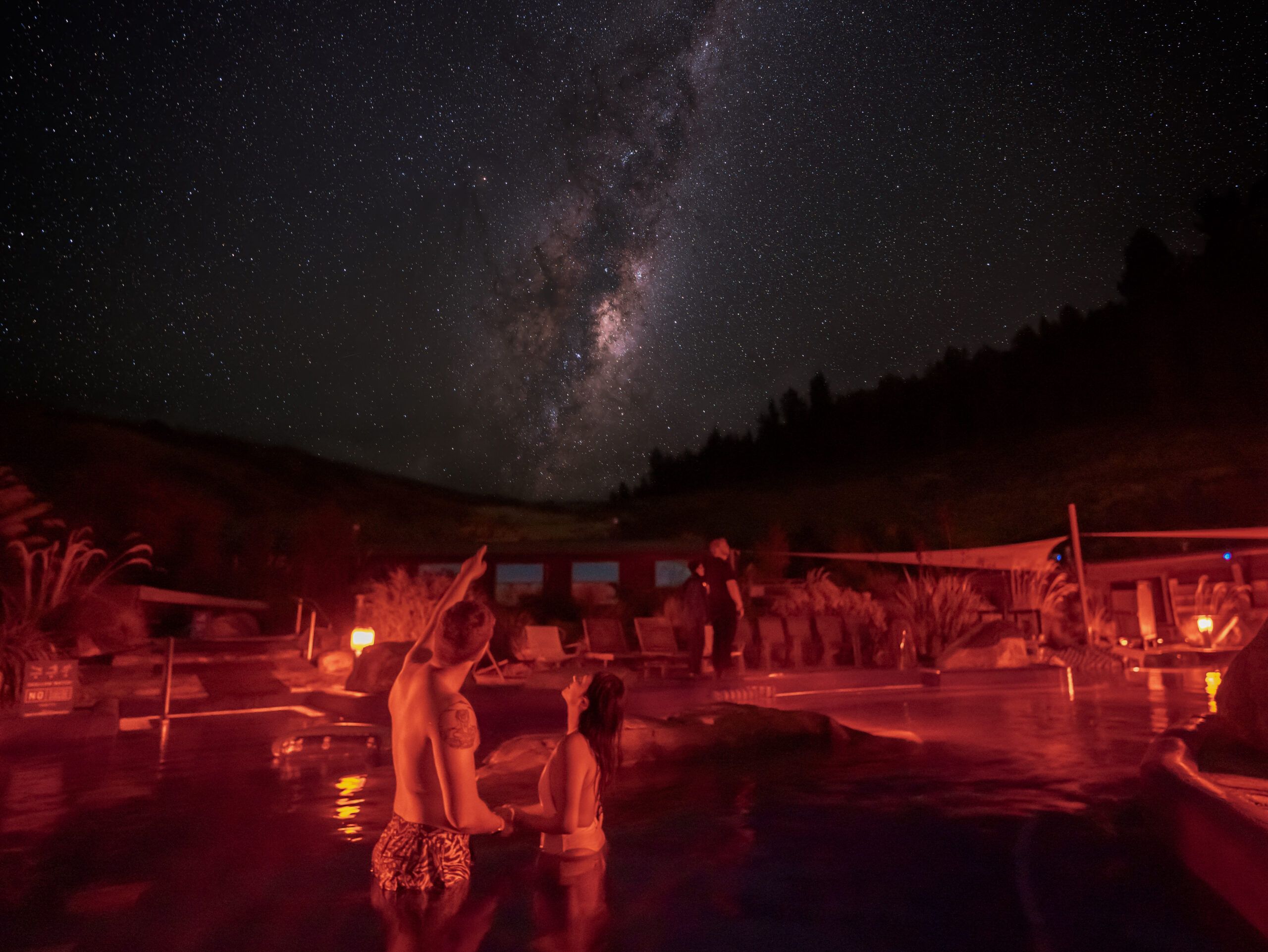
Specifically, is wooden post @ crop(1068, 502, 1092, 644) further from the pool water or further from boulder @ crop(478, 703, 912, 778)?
the pool water

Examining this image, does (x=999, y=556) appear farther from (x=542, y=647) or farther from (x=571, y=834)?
(x=571, y=834)

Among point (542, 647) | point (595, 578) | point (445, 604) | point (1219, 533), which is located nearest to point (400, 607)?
point (542, 647)

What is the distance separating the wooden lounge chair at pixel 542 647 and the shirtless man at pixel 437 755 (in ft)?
31.1

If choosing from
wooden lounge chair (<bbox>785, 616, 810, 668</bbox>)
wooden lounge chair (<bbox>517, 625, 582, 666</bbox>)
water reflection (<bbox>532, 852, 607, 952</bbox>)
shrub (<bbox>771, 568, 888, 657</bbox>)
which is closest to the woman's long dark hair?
water reflection (<bbox>532, 852, 607, 952</bbox>)

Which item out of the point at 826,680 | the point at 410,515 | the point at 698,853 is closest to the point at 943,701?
the point at 826,680

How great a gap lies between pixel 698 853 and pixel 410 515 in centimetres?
6645

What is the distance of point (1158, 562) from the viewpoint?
62.4 ft

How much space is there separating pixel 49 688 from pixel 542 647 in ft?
20.4

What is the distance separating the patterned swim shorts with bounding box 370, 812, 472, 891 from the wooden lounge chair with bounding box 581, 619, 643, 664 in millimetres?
10095

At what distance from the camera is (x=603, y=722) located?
123 inches

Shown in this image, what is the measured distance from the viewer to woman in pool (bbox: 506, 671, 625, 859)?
3.09 meters

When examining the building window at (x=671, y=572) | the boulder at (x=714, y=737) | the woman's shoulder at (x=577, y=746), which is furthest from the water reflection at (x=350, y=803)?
the building window at (x=671, y=572)

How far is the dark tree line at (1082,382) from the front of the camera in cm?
5669

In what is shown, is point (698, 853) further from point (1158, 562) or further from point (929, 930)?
point (1158, 562)
